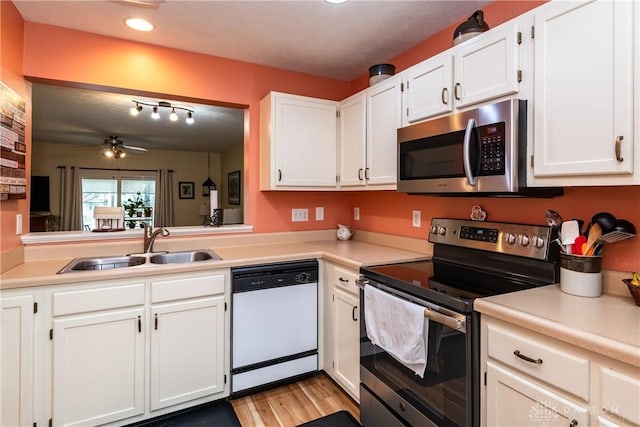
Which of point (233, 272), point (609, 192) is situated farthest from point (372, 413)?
point (609, 192)

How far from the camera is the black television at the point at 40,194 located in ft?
19.8

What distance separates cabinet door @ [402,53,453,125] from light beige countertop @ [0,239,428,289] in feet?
2.89

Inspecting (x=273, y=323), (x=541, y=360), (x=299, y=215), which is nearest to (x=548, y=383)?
(x=541, y=360)

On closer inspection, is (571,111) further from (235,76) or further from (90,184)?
(90,184)

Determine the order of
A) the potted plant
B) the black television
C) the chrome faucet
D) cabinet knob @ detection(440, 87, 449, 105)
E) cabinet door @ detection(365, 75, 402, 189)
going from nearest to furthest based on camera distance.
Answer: cabinet knob @ detection(440, 87, 449, 105) < cabinet door @ detection(365, 75, 402, 189) < the chrome faucet < the black television < the potted plant

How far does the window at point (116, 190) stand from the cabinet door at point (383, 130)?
19.0 feet

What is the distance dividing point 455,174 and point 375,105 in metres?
0.88

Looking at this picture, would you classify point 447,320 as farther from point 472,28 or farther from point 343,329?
point 472,28

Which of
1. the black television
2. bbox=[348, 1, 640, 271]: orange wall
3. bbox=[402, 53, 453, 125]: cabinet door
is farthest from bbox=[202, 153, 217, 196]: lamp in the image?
bbox=[402, 53, 453, 125]: cabinet door

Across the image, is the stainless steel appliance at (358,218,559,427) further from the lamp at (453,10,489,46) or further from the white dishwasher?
the lamp at (453,10,489,46)

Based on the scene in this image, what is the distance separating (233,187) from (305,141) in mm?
4963

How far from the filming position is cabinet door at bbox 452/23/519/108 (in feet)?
4.79

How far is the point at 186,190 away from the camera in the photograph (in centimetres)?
792

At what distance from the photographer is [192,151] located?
25.6 ft
